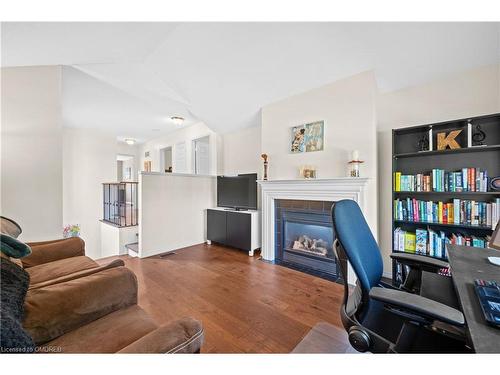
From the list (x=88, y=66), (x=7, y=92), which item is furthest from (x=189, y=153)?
(x=7, y=92)

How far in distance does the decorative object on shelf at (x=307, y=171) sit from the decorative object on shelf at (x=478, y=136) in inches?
60.2

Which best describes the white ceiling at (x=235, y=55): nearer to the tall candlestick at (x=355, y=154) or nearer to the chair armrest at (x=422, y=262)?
the tall candlestick at (x=355, y=154)

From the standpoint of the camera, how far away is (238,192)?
3742 mm

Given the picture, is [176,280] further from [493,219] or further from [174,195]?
[493,219]

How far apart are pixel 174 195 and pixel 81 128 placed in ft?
11.2

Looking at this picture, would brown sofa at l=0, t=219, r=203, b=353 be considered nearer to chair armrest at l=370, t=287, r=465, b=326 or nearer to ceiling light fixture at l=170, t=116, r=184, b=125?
chair armrest at l=370, t=287, r=465, b=326

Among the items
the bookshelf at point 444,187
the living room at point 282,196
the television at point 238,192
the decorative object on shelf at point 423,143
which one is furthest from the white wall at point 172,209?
the decorative object on shelf at point 423,143

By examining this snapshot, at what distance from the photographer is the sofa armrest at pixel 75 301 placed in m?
0.91

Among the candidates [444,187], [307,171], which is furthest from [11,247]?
[444,187]

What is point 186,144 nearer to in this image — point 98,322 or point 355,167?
point 355,167

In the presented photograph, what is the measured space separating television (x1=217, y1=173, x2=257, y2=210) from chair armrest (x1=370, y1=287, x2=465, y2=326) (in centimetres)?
274

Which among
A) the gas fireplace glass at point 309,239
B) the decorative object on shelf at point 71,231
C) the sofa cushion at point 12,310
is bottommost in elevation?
the decorative object on shelf at point 71,231

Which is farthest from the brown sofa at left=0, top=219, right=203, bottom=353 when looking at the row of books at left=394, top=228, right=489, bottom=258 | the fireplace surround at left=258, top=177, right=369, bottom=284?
the row of books at left=394, top=228, right=489, bottom=258

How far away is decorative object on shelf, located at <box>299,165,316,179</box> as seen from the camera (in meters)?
2.67
